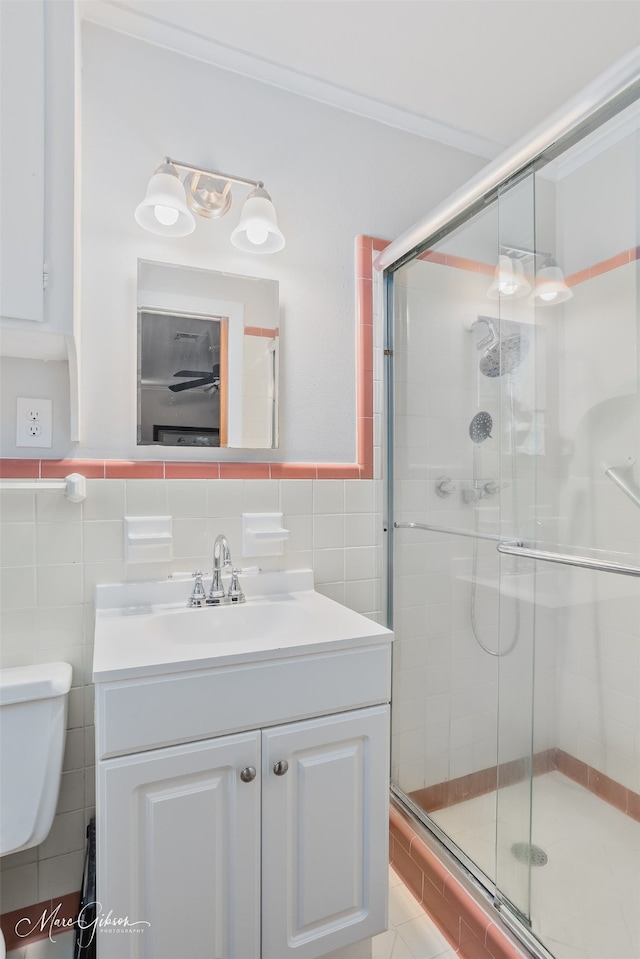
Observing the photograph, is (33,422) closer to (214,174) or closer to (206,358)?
(206,358)

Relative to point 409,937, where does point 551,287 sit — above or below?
above

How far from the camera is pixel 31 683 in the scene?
44.7 inches

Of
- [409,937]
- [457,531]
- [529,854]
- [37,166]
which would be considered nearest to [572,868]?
[529,854]

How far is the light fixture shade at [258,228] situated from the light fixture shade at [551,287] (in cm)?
72

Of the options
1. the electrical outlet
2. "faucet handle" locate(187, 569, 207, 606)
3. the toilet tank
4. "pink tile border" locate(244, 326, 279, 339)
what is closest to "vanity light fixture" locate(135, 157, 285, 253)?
"pink tile border" locate(244, 326, 279, 339)

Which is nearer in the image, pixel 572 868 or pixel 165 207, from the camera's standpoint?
pixel 572 868

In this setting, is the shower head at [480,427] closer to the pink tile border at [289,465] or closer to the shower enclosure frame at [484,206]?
the shower enclosure frame at [484,206]

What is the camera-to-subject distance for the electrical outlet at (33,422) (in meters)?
1.27

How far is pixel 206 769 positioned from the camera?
0.99 meters

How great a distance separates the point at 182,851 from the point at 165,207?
1487 mm

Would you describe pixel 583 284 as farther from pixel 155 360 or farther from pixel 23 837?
pixel 23 837

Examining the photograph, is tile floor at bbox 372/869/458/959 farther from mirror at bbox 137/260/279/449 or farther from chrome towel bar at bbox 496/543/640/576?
mirror at bbox 137/260/279/449

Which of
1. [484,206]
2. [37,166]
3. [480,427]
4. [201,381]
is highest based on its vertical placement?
[484,206]

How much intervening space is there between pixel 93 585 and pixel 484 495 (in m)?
1.09
